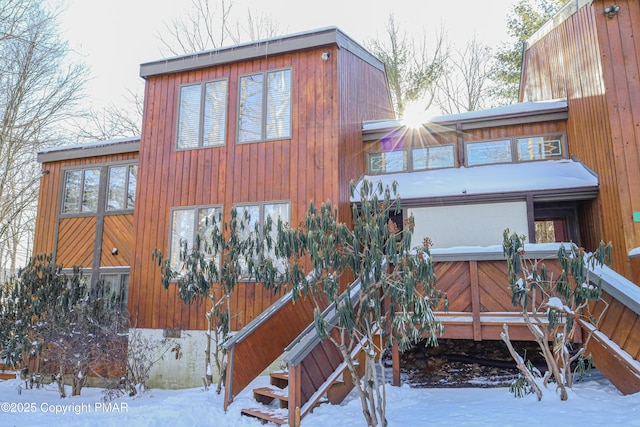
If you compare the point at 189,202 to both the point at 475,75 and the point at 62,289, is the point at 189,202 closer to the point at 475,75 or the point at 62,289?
the point at 62,289

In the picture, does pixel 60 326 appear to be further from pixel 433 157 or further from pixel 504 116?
pixel 504 116

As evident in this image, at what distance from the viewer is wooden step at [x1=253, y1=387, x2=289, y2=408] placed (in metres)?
5.14

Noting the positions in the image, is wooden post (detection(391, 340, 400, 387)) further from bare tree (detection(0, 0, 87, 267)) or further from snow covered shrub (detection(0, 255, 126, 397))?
bare tree (detection(0, 0, 87, 267))

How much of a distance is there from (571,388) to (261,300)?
15.5 feet

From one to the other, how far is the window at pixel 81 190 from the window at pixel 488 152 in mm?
8201

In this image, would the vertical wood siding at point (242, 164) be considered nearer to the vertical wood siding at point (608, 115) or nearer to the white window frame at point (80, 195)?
the white window frame at point (80, 195)

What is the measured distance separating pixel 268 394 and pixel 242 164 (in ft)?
14.3

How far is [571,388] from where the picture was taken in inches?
195

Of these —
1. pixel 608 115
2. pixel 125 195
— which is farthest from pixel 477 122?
pixel 125 195

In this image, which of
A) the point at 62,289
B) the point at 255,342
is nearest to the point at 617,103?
the point at 255,342

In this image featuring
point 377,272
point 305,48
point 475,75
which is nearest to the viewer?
point 377,272

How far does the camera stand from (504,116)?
8.34 m

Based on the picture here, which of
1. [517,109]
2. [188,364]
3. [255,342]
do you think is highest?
[517,109]

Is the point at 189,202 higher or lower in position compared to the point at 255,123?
lower
